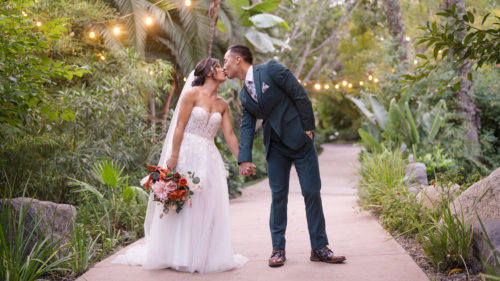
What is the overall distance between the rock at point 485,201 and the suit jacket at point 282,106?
5.26 ft

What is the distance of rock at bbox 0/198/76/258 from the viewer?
3965 mm

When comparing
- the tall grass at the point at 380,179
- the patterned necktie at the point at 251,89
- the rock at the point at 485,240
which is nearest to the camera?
the rock at the point at 485,240

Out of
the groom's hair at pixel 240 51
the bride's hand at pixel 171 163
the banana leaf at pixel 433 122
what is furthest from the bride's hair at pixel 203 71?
the banana leaf at pixel 433 122

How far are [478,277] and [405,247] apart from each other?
128cm

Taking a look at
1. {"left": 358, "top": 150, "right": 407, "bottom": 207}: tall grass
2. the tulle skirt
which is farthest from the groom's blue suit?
{"left": 358, "top": 150, "right": 407, "bottom": 207}: tall grass

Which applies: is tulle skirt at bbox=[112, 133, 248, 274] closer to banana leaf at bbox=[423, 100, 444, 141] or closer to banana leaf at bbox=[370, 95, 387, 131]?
banana leaf at bbox=[423, 100, 444, 141]

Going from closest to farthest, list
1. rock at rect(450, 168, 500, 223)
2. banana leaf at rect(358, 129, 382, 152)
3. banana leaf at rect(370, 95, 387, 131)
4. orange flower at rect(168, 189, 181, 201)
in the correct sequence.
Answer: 1. rock at rect(450, 168, 500, 223)
2. orange flower at rect(168, 189, 181, 201)
3. banana leaf at rect(358, 129, 382, 152)
4. banana leaf at rect(370, 95, 387, 131)

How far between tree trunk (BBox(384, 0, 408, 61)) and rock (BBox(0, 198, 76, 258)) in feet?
40.8

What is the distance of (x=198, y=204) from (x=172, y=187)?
0.32m

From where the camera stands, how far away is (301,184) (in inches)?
161

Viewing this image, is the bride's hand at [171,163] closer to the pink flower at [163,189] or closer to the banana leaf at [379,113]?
the pink flower at [163,189]

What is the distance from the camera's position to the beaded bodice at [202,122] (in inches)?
164

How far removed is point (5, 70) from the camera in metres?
4.18

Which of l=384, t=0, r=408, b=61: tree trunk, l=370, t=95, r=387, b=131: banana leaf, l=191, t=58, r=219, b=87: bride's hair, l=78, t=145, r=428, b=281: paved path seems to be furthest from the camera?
l=384, t=0, r=408, b=61: tree trunk
